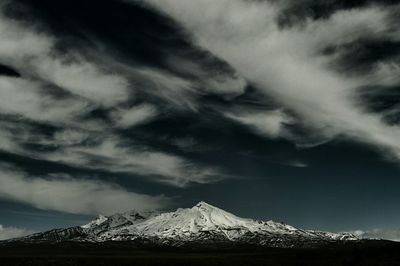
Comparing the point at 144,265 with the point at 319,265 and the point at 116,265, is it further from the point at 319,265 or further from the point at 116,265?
the point at 319,265

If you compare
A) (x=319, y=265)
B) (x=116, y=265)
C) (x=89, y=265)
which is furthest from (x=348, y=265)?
(x=89, y=265)

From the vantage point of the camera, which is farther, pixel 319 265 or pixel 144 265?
pixel 144 265

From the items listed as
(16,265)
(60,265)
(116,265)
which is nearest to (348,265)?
(116,265)

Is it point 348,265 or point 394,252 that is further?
point 394,252

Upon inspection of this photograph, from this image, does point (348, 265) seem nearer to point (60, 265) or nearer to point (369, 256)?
point (369, 256)

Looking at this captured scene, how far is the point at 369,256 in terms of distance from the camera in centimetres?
19462

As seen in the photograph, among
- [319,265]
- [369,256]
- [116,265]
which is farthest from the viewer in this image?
[369,256]

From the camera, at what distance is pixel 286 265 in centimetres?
15762

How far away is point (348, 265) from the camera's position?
160 meters

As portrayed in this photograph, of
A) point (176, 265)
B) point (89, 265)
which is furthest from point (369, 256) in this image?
point (89, 265)

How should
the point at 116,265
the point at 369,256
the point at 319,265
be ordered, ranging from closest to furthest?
1. the point at 319,265
2. the point at 116,265
3. the point at 369,256

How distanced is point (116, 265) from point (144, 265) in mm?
10337

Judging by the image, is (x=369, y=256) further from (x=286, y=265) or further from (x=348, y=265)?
(x=286, y=265)

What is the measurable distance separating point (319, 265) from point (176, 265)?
54173 mm
